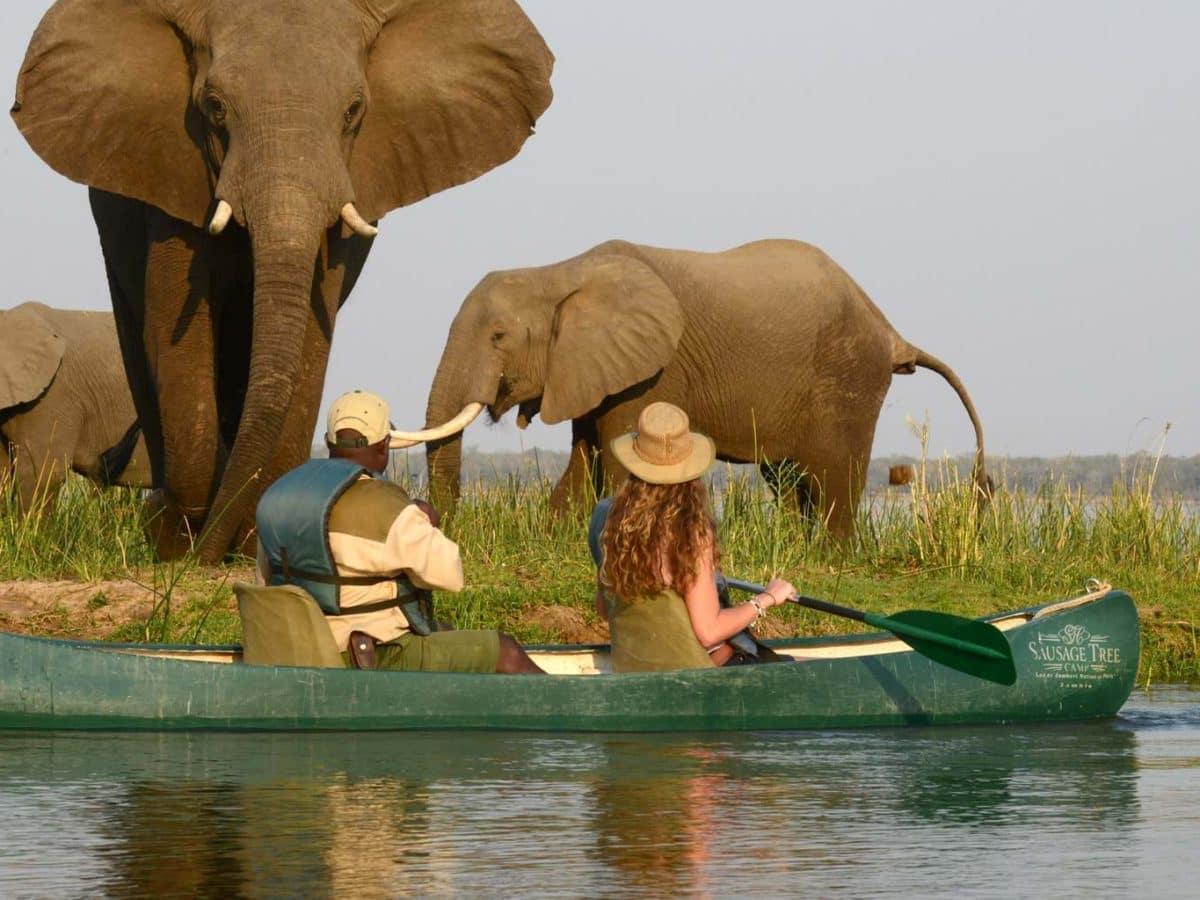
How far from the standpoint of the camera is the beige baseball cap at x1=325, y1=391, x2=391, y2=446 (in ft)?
29.8

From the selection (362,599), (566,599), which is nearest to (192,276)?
(566,599)

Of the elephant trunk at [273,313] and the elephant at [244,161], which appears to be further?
the elephant at [244,161]

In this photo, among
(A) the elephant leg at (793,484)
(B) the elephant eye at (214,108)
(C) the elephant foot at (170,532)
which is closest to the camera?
(B) the elephant eye at (214,108)

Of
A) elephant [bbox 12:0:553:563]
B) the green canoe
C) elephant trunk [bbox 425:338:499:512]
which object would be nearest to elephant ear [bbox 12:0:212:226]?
elephant [bbox 12:0:553:563]

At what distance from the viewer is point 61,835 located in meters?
7.03

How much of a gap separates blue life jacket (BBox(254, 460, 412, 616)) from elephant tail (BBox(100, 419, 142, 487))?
14890mm

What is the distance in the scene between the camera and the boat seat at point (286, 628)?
362 inches

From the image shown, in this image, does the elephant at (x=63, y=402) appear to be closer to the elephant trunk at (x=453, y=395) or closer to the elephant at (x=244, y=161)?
the elephant trunk at (x=453, y=395)

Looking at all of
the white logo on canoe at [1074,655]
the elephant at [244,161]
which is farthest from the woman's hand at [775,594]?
the elephant at [244,161]

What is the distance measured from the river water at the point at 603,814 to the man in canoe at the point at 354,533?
571 mm

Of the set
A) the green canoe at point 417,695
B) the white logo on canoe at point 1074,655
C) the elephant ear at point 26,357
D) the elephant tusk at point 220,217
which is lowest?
the green canoe at point 417,695

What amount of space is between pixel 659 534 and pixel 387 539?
3.30 ft

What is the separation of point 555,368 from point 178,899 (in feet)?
43.9

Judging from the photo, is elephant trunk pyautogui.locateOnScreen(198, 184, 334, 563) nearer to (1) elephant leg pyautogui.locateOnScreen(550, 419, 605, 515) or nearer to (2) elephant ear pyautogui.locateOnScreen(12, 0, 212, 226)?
(2) elephant ear pyautogui.locateOnScreen(12, 0, 212, 226)
